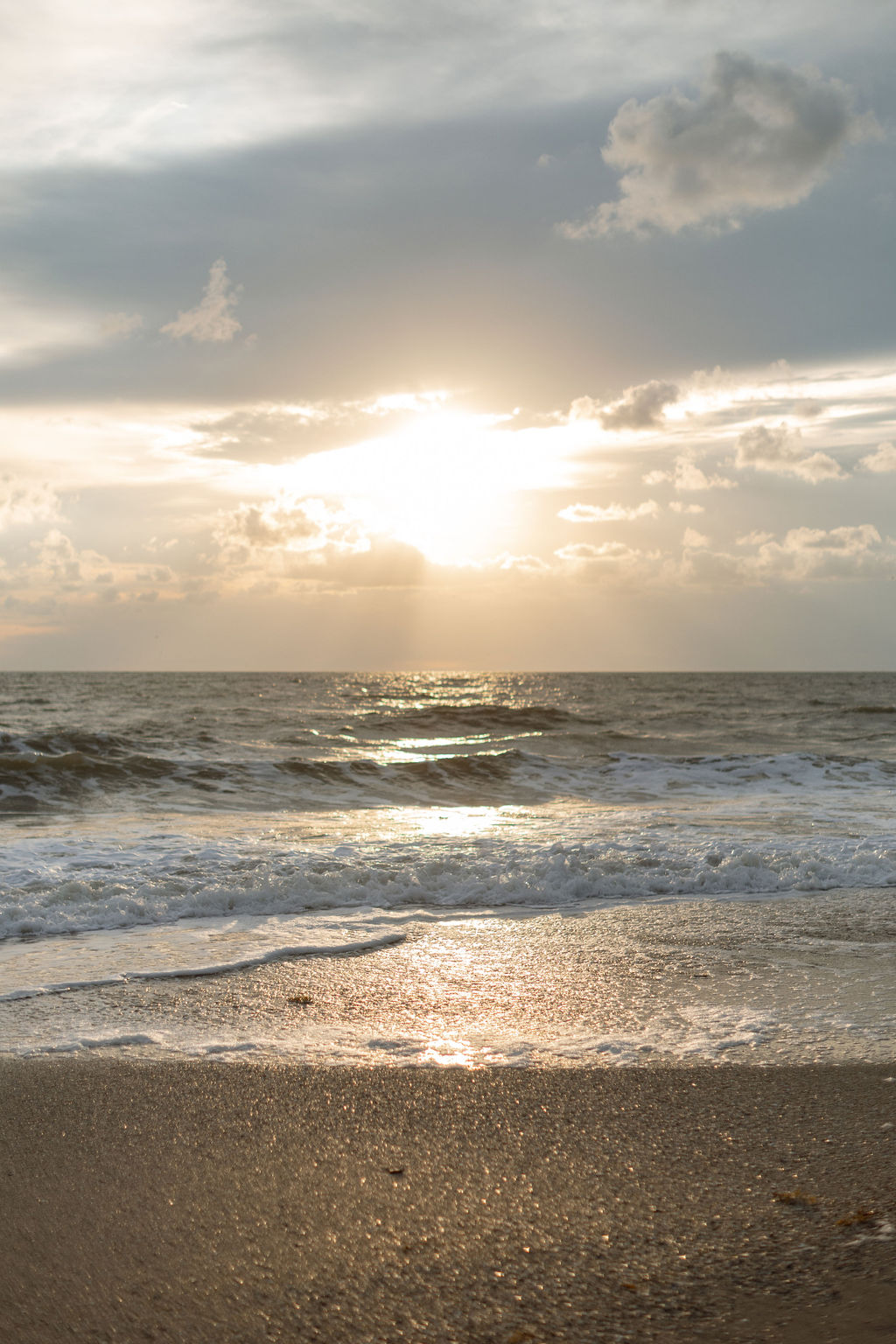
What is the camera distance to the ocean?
4.53m

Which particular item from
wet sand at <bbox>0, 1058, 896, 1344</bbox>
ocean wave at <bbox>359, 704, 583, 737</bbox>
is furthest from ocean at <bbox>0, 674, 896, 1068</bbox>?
ocean wave at <bbox>359, 704, 583, 737</bbox>

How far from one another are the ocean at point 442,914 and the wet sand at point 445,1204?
0.40m

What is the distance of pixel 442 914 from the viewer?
23.9 ft

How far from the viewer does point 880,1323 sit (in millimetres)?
2262

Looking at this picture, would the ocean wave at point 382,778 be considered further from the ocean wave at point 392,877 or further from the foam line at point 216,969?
the foam line at point 216,969

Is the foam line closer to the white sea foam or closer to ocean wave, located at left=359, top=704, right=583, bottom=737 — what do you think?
the white sea foam

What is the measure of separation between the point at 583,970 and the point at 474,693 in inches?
2127

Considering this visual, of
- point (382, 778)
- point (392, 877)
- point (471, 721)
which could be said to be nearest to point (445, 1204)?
point (392, 877)

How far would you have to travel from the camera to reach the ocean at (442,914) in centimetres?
453

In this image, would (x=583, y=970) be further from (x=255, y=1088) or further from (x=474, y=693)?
(x=474, y=693)

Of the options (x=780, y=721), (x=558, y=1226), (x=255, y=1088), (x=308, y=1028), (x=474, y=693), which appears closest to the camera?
(x=558, y=1226)

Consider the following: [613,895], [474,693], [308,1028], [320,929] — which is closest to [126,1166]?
[308,1028]

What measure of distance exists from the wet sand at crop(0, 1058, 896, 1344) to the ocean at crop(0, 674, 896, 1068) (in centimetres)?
40

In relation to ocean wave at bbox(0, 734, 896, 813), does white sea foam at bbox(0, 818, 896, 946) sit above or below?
above
